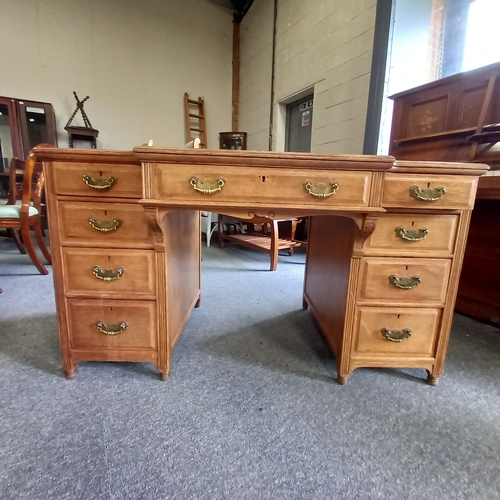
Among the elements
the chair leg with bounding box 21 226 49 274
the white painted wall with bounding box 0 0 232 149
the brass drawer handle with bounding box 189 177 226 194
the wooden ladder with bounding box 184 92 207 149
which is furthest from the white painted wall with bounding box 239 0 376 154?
the chair leg with bounding box 21 226 49 274

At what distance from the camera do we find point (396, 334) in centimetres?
100

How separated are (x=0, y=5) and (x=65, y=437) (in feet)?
16.6

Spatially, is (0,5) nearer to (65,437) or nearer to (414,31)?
(414,31)

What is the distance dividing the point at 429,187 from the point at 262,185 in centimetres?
52

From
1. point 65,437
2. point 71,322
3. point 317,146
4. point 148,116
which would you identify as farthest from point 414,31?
point 148,116

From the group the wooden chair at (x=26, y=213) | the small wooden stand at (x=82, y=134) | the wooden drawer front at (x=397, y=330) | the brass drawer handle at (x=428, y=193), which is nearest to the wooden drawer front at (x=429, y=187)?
the brass drawer handle at (x=428, y=193)

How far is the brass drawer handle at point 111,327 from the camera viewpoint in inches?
38.7

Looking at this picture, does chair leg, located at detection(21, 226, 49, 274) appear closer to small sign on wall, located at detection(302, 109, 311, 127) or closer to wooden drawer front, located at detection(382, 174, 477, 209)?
wooden drawer front, located at detection(382, 174, 477, 209)

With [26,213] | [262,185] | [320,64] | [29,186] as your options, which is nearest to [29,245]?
[26,213]

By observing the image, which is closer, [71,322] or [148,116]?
[71,322]

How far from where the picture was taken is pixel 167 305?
0.98 meters

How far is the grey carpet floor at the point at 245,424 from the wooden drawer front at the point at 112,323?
13cm

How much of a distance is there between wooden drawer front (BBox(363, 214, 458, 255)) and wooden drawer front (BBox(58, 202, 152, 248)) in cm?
75

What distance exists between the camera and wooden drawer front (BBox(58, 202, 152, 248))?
91 cm
